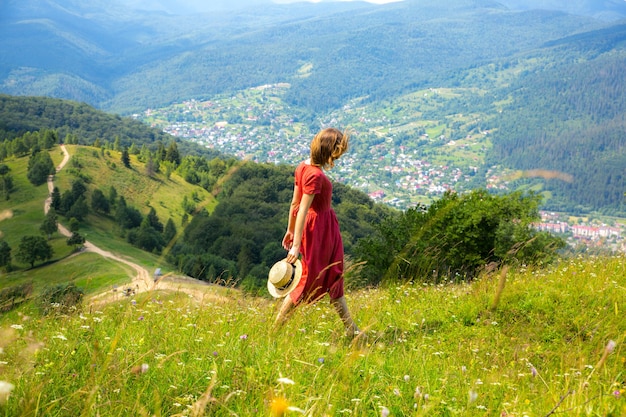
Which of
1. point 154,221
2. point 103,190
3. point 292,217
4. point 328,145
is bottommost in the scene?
point 154,221

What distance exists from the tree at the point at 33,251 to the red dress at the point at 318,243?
231 ft

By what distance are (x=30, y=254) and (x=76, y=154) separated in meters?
39.9

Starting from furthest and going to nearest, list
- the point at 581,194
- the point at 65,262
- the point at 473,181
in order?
the point at 473,181, the point at 581,194, the point at 65,262

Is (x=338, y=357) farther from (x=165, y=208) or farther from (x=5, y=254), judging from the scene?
(x=165, y=208)

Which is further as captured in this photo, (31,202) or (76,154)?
(76,154)

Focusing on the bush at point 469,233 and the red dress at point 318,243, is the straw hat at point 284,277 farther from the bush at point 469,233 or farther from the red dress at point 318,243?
the bush at point 469,233

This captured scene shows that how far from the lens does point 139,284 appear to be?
19.5 ft

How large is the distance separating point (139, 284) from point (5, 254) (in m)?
74.6

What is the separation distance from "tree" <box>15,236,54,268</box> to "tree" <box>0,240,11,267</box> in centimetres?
187

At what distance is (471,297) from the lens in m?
5.54

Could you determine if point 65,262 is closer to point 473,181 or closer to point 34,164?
point 34,164

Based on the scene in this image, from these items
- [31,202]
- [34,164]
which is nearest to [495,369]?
[31,202]

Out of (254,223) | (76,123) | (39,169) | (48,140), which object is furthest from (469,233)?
(76,123)

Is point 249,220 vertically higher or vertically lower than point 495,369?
lower
